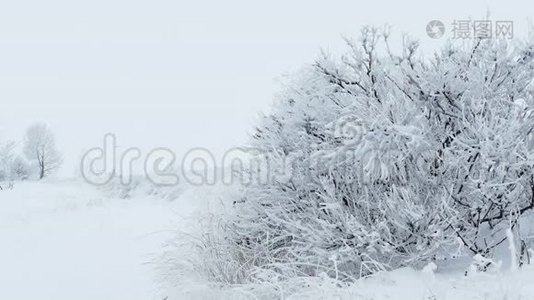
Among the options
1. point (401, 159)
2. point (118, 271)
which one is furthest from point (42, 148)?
point (401, 159)

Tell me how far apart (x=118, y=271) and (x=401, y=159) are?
15.4 ft

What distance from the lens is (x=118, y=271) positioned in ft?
21.9

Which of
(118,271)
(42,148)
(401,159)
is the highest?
(401,159)

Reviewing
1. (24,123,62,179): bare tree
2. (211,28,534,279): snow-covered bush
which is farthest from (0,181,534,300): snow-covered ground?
(24,123,62,179): bare tree

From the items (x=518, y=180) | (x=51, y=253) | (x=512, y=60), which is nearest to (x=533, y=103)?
(x=512, y=60)

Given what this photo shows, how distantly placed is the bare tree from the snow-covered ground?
29814mm

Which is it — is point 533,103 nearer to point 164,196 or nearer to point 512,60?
point 512,60

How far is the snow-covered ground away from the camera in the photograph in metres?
2.98

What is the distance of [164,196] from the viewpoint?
21.7m

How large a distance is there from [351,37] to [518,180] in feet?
6.18

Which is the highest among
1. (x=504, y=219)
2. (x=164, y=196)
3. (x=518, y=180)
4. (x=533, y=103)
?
(x=533, y=103)

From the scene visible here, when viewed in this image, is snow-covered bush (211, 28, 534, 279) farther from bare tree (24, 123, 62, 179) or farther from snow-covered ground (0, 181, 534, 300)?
bare tree (24, 123, 62, 179)

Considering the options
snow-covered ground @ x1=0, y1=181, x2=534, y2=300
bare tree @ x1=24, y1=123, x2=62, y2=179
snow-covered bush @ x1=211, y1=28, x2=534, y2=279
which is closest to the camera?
snow-covered ground @ x1=0, y1=181, x2=534, y2=300

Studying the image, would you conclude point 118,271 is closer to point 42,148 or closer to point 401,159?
point 401,159
